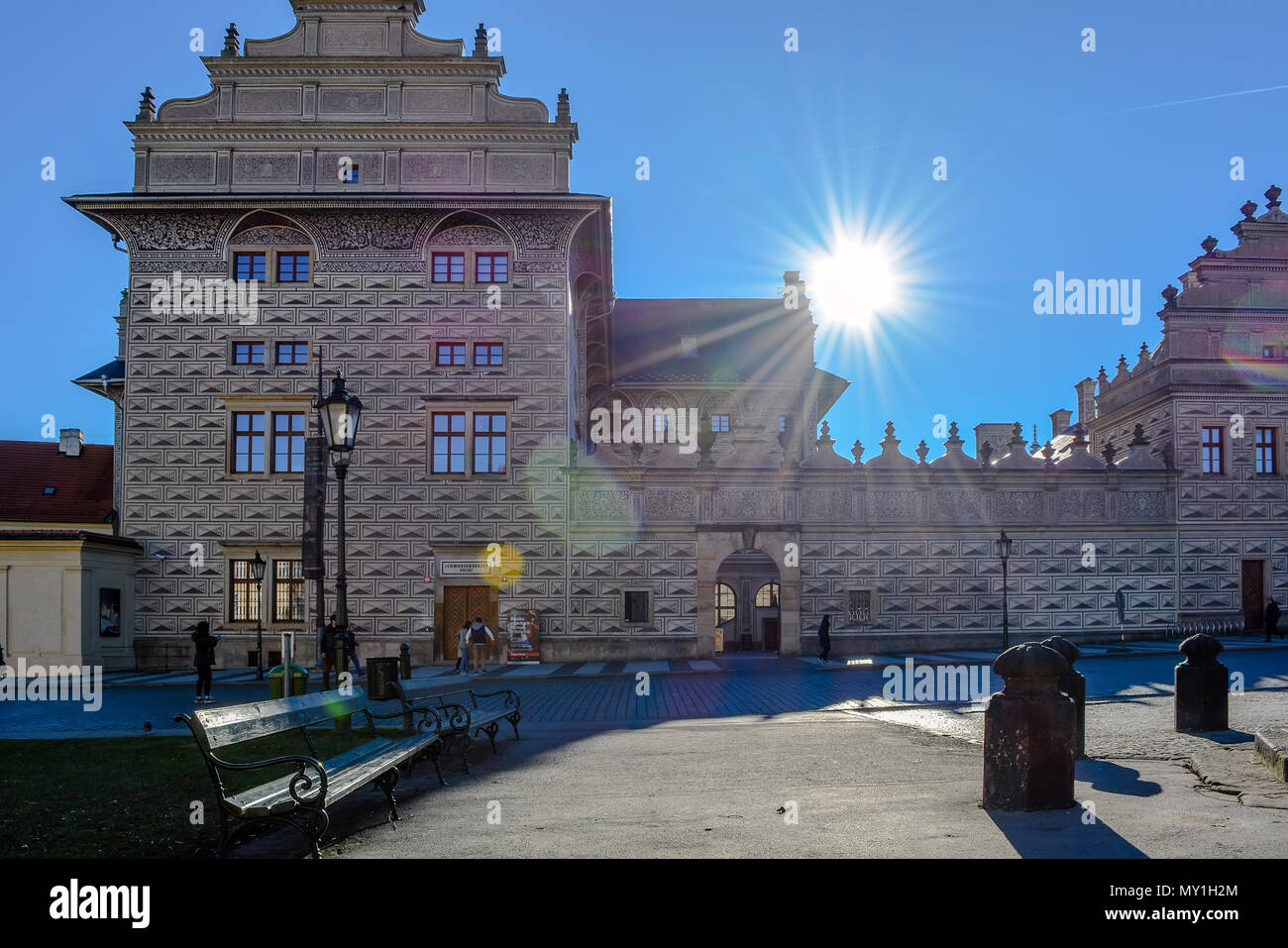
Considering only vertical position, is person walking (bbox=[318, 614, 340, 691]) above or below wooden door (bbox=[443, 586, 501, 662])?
above

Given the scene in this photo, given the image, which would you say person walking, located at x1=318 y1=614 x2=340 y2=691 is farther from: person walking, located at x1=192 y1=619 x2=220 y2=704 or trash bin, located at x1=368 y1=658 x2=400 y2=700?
person walking, located at x1=192 y1=619 x2=220 y2=704

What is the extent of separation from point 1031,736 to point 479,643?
20839 millimetres

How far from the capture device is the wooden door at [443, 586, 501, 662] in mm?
29391

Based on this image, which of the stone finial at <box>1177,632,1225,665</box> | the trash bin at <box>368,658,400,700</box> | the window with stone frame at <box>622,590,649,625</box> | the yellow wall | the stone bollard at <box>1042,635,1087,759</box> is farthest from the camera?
the window with stone frame at <box>622,590,649,625</box>

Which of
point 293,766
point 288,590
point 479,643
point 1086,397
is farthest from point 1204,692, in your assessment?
point 1086,397

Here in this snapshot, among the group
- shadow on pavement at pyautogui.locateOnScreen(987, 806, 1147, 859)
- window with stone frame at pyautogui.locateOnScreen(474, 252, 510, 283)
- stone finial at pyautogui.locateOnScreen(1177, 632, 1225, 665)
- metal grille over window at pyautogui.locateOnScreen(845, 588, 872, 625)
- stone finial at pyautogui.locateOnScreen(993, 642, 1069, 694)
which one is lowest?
metal grille over window at pyautogui.locateOnScreen(845, 588, 872, 625)

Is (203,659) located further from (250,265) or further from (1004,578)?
(1004,578)

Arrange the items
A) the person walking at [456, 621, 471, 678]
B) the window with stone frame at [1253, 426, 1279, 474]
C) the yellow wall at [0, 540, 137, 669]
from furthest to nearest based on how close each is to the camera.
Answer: the window with stone frame at [1253, 426, 1279, 474], the yellow wall at [0, 540, 137, 669], the person walking at [456, 621, 471, 678]

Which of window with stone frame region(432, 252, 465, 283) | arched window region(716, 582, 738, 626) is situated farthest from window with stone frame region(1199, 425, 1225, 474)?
window with stone frame region(432, 252, 465, 283)

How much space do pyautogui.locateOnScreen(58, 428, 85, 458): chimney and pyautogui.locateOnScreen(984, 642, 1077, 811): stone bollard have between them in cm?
3760

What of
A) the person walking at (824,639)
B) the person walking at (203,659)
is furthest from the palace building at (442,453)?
the person walking at (203,659)

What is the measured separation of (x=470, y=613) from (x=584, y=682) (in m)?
7.67

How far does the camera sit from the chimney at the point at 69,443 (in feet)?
120
